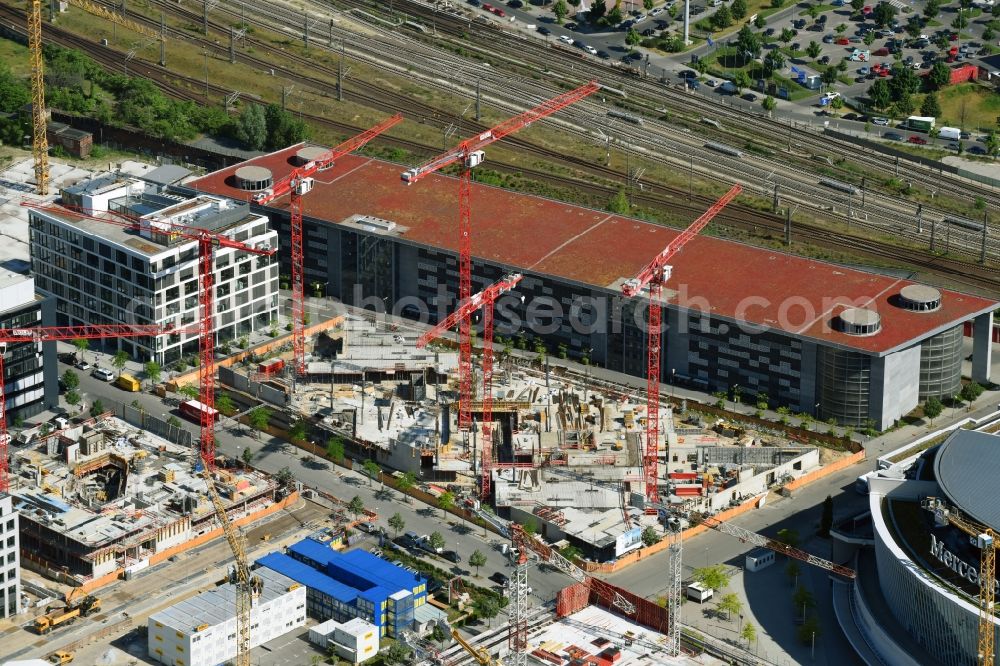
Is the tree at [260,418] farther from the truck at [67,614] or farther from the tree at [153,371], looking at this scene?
the truck at [67,614]

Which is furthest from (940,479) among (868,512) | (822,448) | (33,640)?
(33,640)

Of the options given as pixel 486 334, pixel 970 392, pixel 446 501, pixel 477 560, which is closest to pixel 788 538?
pixel 477 560

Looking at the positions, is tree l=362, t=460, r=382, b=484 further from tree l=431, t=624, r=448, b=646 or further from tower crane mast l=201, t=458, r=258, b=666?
tree l=431, t=624, r=448, b=646

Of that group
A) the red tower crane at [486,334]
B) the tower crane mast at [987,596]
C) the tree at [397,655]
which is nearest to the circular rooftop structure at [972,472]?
the tower crane mast at [987,596]

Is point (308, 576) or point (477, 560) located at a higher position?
point (308, 576)

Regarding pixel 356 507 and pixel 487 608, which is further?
pixel 356 507

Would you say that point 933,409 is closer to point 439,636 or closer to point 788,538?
point 788,538

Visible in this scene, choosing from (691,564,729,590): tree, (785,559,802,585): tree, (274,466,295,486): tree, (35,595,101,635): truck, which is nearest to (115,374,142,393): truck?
(274,466,295,486): tree
